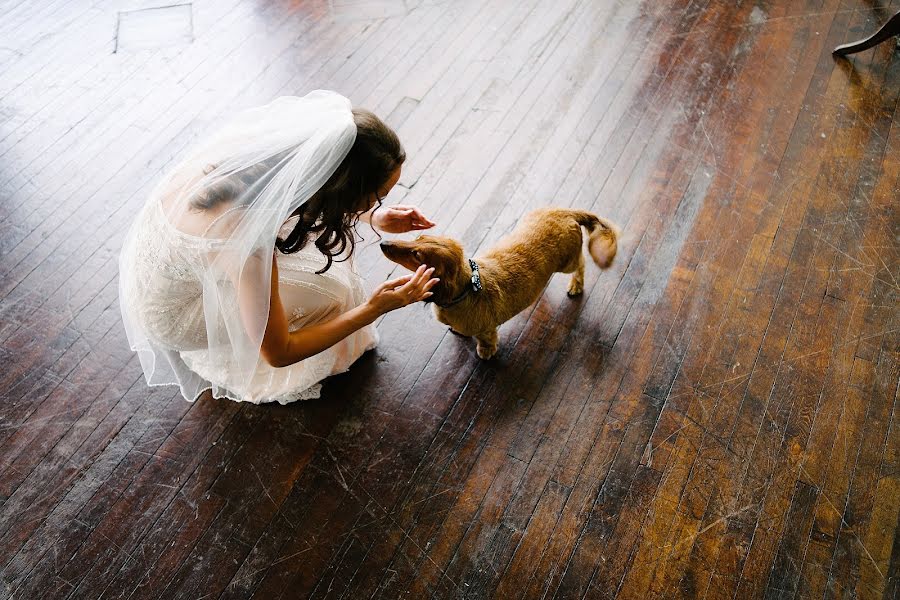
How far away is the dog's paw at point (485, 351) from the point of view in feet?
7.13

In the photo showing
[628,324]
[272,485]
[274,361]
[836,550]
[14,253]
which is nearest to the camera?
[274,361]

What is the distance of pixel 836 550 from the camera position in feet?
6.25

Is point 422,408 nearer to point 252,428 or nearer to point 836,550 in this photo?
point 252,428

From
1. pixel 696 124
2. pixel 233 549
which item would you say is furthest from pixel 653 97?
pixel 233 549

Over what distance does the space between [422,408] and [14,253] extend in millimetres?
1774

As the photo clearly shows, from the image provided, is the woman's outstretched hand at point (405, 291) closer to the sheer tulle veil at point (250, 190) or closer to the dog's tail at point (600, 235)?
the sheer tulle veil at point (250, 190)

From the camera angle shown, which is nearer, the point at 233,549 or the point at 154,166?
the point at 233,549

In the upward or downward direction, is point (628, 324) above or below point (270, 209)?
below

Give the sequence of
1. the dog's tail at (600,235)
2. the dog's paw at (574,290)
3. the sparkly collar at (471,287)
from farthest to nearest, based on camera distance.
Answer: the dog's paw at (574,290) < the dog's tail at (600,235) < the sparkly collar at (471,287)

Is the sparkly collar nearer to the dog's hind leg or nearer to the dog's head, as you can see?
the dog's head

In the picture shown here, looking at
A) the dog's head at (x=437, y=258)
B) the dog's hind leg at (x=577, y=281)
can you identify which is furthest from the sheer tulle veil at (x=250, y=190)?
the dog's hind leg at (x=577, y=281)

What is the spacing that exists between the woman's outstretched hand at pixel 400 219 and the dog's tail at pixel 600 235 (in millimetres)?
493

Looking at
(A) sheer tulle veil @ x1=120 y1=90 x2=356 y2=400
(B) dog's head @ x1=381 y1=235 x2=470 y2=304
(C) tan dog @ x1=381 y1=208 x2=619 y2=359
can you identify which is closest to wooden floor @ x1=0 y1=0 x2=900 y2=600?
(C) tan dog @ x1=381 y1=208 x2=619 y2=359

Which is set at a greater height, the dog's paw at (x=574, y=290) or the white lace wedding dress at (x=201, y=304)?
the white lace wedding dress at (x=201, y=304)
